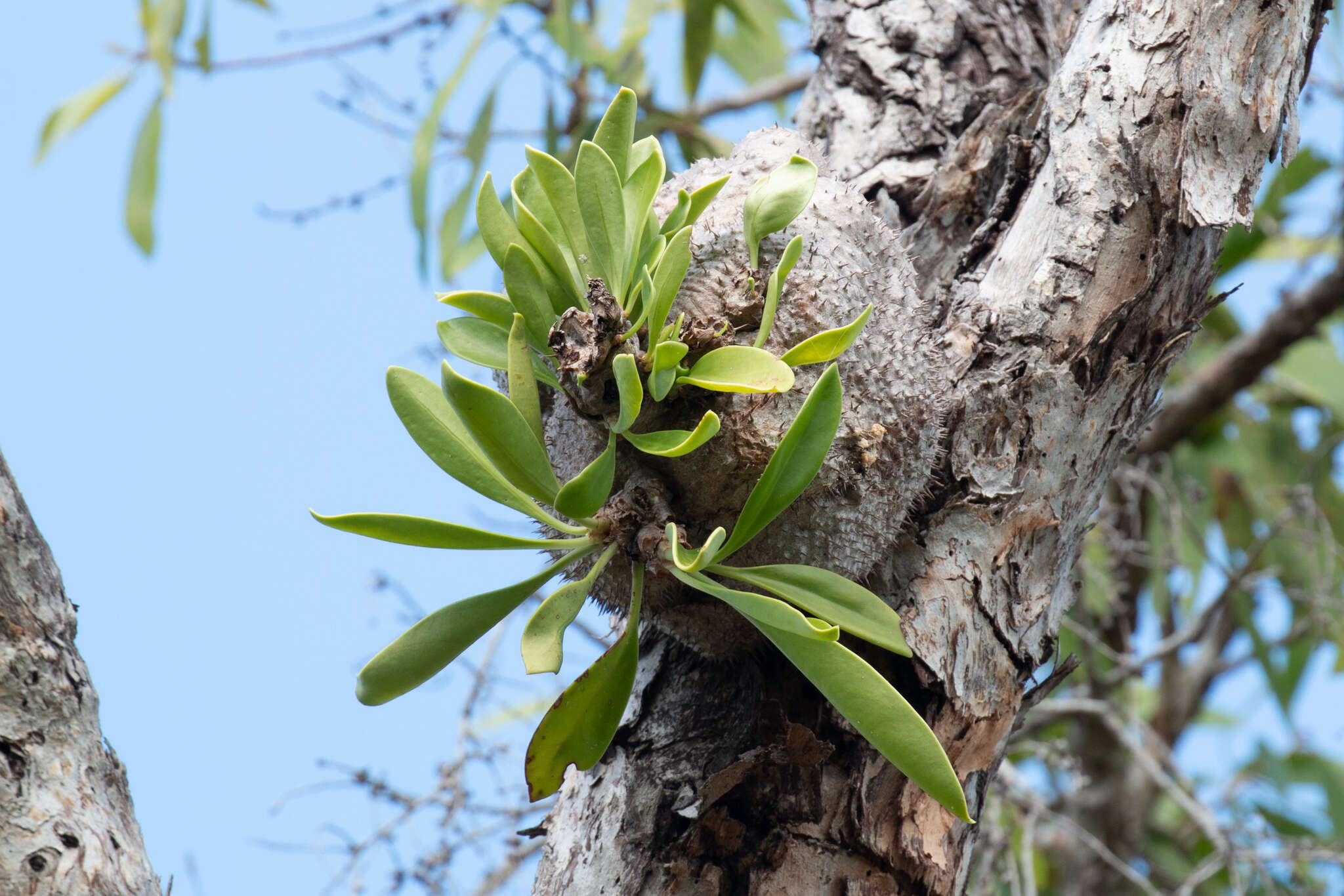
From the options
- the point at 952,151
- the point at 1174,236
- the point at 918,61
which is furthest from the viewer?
the point at 918,61

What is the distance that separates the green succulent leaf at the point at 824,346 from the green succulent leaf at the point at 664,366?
0.09 meters

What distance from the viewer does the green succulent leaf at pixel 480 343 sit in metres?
0.97

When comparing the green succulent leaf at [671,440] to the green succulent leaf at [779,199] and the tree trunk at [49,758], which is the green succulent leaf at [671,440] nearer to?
the green succulent leaf at [779,199]

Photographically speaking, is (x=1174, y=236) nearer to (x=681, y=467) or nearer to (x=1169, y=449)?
(x=681, y=467)

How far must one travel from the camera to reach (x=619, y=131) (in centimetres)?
99

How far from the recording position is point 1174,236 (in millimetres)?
1120

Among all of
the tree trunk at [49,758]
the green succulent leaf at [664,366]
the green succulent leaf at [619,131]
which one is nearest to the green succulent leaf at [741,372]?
the green succulent leaf at [664,366]

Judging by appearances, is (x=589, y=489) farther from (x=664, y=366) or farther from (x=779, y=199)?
(x=779, y=199)

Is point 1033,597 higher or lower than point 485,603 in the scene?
higher

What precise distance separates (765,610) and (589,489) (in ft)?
0.57

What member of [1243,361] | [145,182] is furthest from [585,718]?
[1243,361]

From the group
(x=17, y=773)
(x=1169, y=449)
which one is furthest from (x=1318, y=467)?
(x=17, y=773)

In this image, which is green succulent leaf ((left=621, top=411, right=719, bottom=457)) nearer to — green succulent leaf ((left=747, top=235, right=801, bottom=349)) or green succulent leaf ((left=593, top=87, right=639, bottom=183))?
green succulent leaf ((left=747, top=235, right=801, bottom=349))

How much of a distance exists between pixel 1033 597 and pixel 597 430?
51cm
